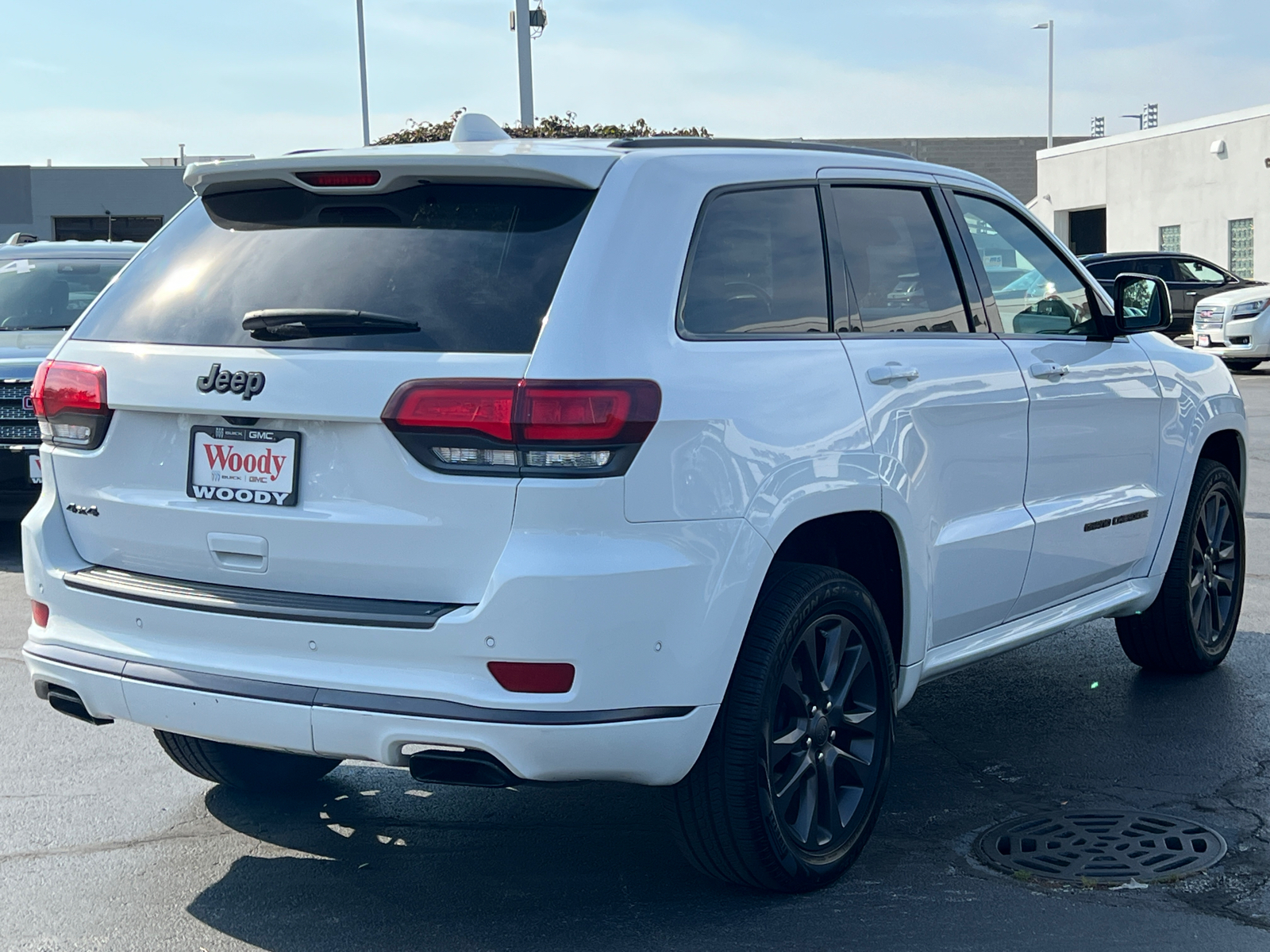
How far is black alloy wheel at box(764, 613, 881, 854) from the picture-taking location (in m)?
4.03

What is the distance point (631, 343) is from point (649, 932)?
55.5 inches

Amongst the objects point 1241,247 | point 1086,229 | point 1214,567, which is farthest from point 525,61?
point 1086,229

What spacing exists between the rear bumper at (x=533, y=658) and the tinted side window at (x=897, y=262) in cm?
110

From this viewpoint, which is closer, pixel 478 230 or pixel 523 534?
pixel 523 534

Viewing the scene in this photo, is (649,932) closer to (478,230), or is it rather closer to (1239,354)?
(478,230)

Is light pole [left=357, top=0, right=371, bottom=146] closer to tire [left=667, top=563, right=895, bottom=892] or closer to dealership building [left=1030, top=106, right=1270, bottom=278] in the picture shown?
dealership building [left=1030, top=106, right=1270, bottom=278]

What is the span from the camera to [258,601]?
3.71 meters

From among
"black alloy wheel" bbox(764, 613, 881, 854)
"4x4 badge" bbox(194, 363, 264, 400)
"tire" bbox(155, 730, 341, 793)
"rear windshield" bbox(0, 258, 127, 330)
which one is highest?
"rear windshield" bbox(0, 258, 127, 330)

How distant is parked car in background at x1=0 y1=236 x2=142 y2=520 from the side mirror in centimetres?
576

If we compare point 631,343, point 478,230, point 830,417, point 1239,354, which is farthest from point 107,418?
point 1239,354

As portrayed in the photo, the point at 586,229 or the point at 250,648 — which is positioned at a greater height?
the point at 586,229

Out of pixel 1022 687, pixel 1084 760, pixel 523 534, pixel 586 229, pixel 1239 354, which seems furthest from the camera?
pixel 1239 354

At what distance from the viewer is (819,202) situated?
14.6ft

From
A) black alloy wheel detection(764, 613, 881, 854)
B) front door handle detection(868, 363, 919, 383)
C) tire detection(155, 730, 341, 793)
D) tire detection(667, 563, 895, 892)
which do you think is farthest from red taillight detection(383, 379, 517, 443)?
tire detection(155, 730, 341, 793)
